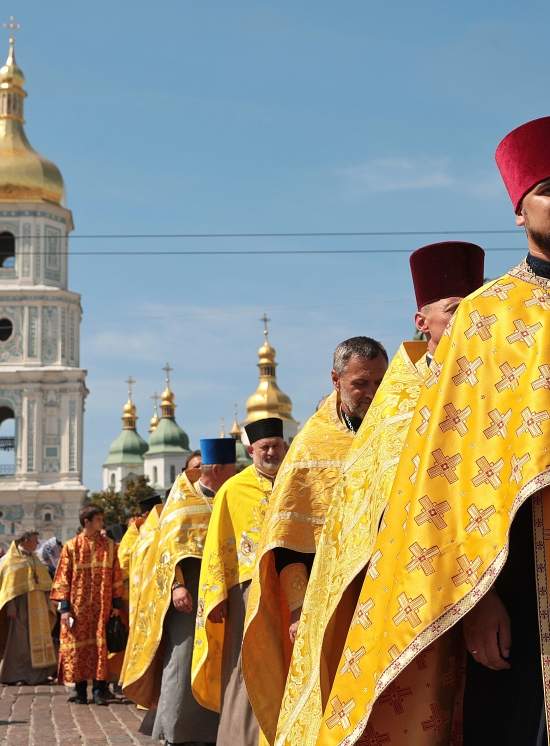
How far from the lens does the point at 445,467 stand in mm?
3178

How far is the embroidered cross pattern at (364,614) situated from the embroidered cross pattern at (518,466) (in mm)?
482

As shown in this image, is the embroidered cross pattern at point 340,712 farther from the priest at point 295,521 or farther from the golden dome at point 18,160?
the golden dome at point 18,160

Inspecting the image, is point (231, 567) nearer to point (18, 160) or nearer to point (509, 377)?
point (509, 377)

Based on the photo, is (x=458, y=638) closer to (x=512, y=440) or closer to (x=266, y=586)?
(x=512, y=440)

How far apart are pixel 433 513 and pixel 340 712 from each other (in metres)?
0.54

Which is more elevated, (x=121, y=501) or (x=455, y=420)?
(x=121, y=501)

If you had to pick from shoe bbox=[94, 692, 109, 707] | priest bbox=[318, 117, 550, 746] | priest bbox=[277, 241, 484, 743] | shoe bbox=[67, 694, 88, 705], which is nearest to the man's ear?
priest bbox=[277, 241, 484, 743]

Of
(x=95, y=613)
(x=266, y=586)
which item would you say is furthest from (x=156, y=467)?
(x=266, y=586)

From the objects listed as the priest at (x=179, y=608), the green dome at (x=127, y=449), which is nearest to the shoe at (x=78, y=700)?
the priest at (x=179, y=608)

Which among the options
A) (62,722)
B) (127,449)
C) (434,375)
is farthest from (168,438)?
(434,375)

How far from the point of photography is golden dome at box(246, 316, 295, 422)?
83000 millimetres

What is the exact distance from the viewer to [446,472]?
3174 millimetres

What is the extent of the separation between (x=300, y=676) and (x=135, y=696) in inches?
175

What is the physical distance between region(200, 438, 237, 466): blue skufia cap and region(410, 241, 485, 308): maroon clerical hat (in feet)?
11.7
